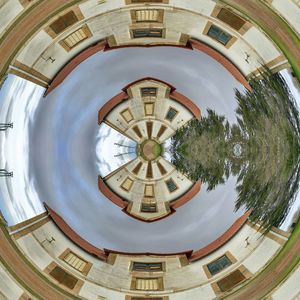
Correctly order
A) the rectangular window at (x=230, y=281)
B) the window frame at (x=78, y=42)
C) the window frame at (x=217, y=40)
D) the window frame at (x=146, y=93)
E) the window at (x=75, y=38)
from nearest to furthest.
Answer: the window frame at (x=217, y=40) → the window frame at (x=78, y=42) → the window at (x=75, y=38) → the rectangular window at (x=230, y=281) → the window frame at (x=146, y=93)

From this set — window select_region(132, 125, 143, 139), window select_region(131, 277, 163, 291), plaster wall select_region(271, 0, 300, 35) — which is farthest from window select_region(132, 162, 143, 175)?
plaster wall select_region(271, 0, 300, 35)

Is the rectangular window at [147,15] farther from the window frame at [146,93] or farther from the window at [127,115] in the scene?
the window at [127,115]

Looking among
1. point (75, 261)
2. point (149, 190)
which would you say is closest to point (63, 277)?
point (75, 261)

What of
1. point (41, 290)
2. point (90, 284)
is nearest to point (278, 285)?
point (90, 284)

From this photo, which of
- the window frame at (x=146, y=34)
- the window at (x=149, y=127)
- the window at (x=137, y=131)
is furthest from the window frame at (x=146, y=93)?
the window frame at (x=146, y=34)

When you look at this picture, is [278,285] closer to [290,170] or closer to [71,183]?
[290,170]

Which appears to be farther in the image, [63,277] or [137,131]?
[137,131]

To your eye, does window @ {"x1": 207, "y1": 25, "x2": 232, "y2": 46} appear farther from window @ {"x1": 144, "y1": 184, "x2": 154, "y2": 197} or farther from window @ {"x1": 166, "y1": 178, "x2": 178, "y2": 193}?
window @ {"x1": 144, "y1": 184, "x2": 154, "y2": 197}

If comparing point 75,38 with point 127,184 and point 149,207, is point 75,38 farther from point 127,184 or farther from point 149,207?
point 149,207
